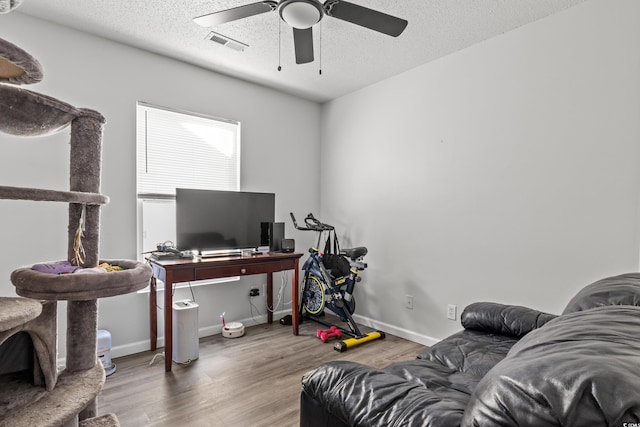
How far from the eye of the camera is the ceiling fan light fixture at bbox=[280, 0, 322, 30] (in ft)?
5.81

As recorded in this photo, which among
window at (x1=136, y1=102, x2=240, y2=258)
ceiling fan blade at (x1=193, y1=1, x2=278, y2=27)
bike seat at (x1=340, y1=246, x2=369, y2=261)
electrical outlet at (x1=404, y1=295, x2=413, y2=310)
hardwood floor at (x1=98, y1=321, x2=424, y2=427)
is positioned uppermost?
ceiling fan blade at (x1=193, y1=1, x2=278, y2=27)

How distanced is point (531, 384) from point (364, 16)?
6.19ft

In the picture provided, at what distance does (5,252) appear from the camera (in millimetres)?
2279

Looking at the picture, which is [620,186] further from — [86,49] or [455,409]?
[86,49]

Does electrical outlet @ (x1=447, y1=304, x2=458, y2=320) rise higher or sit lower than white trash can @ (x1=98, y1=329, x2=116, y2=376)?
higher

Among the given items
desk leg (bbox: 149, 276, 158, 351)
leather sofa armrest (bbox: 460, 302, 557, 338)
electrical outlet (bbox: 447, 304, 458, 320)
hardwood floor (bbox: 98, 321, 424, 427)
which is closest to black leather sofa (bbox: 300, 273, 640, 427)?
leather sofa armrest (bbox: 460, 302, 557, 338)

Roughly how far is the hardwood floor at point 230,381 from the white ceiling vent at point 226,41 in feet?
8.37

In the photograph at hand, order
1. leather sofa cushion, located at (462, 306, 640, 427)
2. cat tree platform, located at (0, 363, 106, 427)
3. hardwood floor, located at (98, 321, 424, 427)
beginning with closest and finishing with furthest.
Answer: leather sofa cushion, located at (462, 306, 640, 427)
cat tree platform, located at (0, 363, 106, 427)
hardwood floor, located at (98, 321, 424, 427)

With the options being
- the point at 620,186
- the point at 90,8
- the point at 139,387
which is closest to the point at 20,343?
the point at 139,387

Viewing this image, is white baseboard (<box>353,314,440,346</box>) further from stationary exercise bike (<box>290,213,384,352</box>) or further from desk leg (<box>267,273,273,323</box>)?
desk leg (<box>267,273,273,323</box>)

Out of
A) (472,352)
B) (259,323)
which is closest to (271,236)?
(259,323)

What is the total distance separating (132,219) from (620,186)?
138 inches

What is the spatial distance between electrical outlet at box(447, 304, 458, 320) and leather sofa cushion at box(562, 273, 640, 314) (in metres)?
1.38

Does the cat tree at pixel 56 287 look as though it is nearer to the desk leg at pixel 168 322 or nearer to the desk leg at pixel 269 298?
the desk leg at pixel 168 322
